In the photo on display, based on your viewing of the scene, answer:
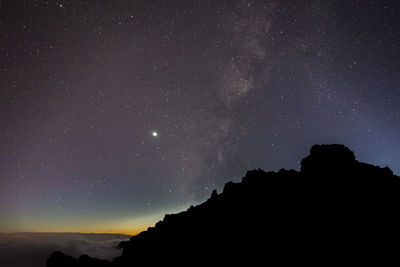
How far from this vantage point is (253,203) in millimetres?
42406

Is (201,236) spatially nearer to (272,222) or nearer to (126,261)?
(272,222)

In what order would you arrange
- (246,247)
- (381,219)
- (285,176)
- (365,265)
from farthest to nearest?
(285,176), (246,247), (381,219), (365,265)

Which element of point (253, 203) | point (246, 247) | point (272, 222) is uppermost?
point (253, 203)

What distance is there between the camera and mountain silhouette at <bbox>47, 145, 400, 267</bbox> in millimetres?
27000

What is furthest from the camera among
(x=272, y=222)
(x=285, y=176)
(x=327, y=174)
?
(x=285, y=176)

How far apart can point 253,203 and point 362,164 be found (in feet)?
69.3

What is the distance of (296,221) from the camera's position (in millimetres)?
33031

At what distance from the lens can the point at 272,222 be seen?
3534 cm

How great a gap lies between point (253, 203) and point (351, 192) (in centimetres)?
1629

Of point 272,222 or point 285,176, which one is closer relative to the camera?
point 272,222

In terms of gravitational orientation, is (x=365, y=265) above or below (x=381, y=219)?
below

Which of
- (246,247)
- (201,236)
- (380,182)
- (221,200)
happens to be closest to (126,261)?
(201,236)

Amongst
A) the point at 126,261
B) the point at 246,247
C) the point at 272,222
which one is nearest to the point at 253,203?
the point at 272,222

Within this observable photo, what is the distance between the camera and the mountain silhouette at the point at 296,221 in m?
27.0
